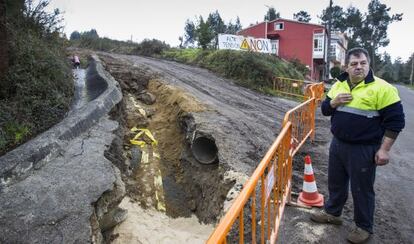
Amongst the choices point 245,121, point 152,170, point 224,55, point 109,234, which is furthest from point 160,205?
point 224,55

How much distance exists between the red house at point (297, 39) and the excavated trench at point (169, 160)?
31842 millimetres

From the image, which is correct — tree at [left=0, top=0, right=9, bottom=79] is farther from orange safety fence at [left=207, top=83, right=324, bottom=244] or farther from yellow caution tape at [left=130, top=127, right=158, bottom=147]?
orange safety fence at [left=207, top=83, right=324, bottom=244]

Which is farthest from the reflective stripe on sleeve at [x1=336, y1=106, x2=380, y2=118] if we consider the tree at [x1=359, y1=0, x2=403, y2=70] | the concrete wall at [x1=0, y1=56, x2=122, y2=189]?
the tree at [x1=359, y1=0, x2=403, y2=70]

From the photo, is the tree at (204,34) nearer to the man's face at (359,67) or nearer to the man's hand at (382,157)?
the man's face at (359,67)

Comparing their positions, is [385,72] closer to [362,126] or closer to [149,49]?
[149,49]

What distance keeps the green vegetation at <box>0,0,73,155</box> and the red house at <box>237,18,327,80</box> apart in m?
33.7

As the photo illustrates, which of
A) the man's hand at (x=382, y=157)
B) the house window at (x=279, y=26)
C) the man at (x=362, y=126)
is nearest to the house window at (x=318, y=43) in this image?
the house window at (x=279, y=26)

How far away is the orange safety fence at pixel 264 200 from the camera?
91.2 inches

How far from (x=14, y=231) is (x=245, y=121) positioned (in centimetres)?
657

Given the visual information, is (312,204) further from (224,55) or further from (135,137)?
(224,55)

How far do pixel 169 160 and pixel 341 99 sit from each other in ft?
15.5

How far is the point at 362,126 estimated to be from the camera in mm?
4102

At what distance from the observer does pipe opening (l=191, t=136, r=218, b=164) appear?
7.42 metres

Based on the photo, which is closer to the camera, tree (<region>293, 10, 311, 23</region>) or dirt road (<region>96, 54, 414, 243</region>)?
dirt road (<region>96, 54, 414, 243</region>)
